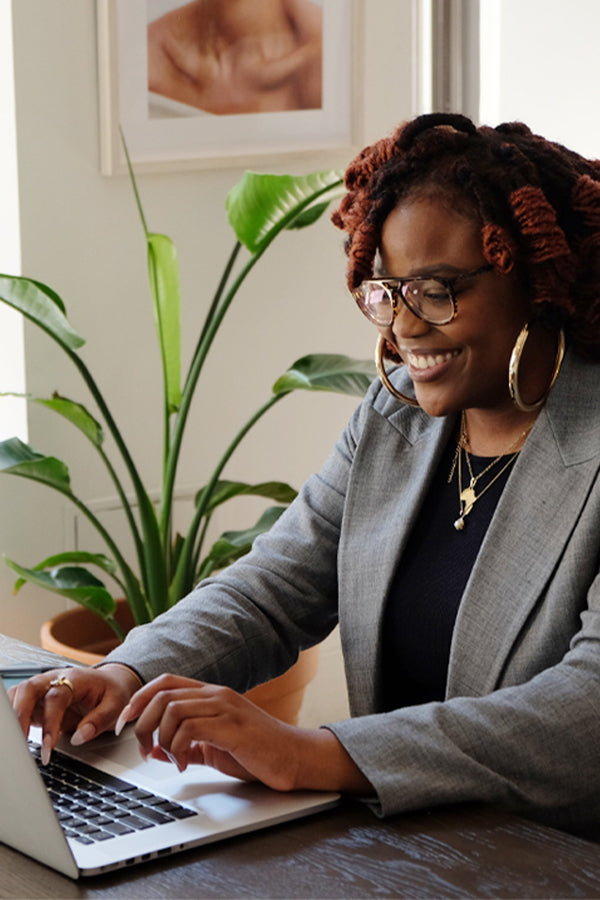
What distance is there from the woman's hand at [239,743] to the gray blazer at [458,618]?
0.09 feet

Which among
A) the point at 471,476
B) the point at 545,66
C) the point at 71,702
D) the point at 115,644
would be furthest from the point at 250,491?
the point at 545,66

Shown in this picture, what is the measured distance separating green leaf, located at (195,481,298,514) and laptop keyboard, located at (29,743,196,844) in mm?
1560

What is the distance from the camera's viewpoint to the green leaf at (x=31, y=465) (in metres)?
2.66

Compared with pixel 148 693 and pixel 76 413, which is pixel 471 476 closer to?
pixel 148 693

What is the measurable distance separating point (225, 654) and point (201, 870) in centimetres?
56

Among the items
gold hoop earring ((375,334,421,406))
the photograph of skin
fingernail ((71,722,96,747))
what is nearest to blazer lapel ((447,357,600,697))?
gold hoop earring ((375,334,421,406))

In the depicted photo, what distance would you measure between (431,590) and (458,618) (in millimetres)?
103

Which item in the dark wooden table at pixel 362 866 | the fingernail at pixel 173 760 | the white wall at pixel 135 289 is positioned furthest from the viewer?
the white wall at pixel 135 289

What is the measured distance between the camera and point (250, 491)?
289 centimetres

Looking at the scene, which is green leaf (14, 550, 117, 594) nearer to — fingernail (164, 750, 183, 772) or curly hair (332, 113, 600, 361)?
curly hair (332, 113, 600, 361)

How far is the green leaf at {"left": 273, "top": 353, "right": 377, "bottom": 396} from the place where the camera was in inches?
108

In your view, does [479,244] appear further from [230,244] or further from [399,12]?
[399,12]

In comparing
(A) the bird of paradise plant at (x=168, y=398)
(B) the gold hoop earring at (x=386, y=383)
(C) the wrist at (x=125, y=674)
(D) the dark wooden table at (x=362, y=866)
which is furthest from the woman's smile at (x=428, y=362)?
(A) the bird of paradise plant at (x=168, y=398)

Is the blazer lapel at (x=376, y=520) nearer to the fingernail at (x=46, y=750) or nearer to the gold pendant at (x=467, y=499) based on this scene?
the gold pendant at (x=467, y=499)
